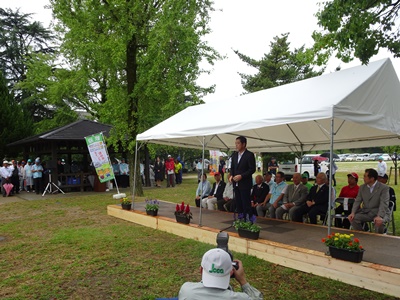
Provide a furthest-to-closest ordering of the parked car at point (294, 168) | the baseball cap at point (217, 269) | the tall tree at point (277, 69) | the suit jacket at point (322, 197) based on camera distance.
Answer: the tall tree at point (277, 69), the parked car at point (294, 168), the suit jacket at point (322, 197), the baseball cap at point (217, 269)

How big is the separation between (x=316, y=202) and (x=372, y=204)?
1.22 m

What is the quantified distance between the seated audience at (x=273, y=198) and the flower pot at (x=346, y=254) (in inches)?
122

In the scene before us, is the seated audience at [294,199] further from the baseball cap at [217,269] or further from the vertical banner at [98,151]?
the vertical banner at [98,151]

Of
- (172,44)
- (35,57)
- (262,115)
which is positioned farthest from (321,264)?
(35,57)

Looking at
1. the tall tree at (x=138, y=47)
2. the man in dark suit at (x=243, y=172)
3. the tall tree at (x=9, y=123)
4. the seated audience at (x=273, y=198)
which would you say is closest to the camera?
the man in dark suit at (x=243, y=172)

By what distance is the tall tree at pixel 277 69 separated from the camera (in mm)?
23656

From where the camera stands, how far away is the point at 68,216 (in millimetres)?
9656

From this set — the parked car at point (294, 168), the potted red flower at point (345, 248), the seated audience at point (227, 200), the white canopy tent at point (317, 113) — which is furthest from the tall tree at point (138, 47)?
the parked car at point (294, 168)

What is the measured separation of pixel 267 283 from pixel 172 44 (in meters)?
10.1

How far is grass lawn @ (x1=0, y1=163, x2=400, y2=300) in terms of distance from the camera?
13.4ft

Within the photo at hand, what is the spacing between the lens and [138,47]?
13.4 metres

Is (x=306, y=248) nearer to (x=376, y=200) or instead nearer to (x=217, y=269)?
(x=376, y=200)

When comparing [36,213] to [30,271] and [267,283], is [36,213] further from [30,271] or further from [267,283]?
[267,283]

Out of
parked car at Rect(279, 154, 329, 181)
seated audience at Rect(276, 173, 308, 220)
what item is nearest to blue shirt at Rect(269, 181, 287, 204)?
seated audience at Rect(276, 173, 308, 220)
